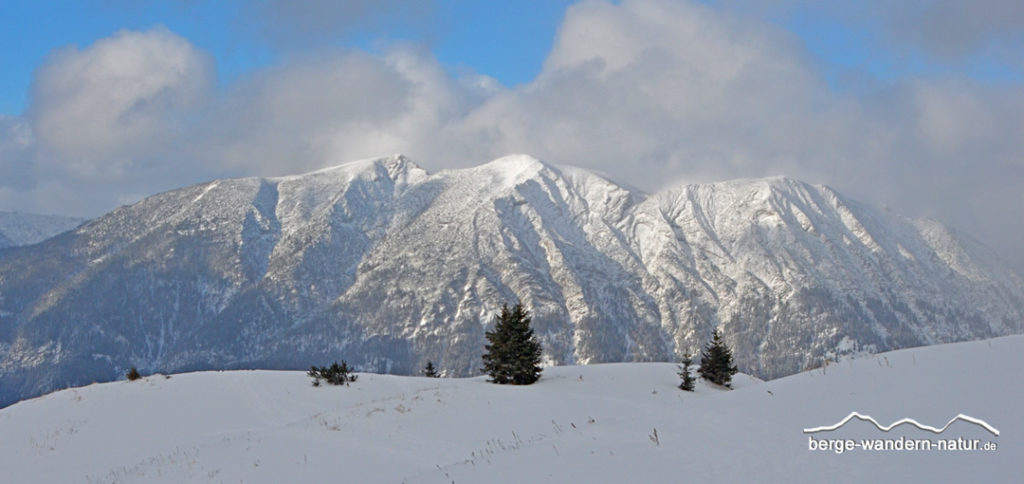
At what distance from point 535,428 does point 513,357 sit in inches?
536

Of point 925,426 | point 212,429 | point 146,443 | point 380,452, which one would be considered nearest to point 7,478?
point 146,443

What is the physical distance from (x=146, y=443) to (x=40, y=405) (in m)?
11.0

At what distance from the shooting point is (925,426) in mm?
10484

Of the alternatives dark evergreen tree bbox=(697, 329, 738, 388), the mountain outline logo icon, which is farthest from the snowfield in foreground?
dark evergreen tree bbox=(697, 329, 738, 388)

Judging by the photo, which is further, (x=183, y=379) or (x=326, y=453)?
(x=183, y=379)

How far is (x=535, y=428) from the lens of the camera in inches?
822

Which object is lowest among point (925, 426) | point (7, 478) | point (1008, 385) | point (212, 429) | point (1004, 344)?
point (7, 478)

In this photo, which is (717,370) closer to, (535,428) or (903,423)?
(535,428)

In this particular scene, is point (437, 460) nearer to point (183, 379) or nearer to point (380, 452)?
point (380, 452)

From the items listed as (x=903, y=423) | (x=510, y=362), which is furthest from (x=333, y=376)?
(x=903, y=423)

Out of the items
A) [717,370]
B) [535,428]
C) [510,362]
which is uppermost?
[717,370]

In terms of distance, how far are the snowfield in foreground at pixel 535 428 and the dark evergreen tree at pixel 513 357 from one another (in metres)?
1.51

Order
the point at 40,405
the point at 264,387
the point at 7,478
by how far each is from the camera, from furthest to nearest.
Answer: the point at 264,387
the point at 40,405
the point at 7,478

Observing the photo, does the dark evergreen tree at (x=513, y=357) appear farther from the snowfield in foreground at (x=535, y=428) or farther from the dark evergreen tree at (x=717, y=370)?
the dark evergreen tree at (x=717, y=370)
